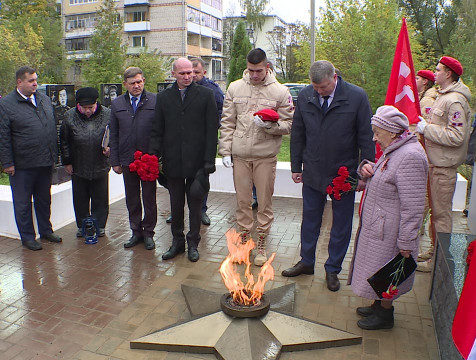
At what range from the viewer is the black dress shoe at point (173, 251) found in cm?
528

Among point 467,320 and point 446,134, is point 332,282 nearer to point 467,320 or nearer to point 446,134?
point 446,134

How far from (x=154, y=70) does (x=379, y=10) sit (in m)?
14.8

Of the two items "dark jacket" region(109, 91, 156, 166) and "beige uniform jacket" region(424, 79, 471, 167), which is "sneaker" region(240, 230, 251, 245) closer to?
"dark jacket" region(109, 91, 156, 166)

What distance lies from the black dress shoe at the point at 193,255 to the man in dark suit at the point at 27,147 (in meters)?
1.79

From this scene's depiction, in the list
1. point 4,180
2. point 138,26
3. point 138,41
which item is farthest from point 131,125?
point 138,41

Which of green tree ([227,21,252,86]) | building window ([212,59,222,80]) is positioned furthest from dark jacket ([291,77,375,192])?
building window ([212,59,222,80])

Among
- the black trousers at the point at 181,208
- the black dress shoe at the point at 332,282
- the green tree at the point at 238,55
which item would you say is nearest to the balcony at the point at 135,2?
the green tree at the point at 238,55

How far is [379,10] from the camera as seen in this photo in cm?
1446

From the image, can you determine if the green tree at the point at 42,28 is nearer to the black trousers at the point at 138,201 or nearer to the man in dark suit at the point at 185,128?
the black trousers at the point at 138,201

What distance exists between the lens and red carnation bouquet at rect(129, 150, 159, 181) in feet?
16.9

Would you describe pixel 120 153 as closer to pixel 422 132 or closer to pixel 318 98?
pixel 318 98

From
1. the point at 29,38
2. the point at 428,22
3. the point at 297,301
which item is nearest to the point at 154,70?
the point at 29,38

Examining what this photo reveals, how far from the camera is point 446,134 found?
183 inches

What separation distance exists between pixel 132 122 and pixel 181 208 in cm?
116
